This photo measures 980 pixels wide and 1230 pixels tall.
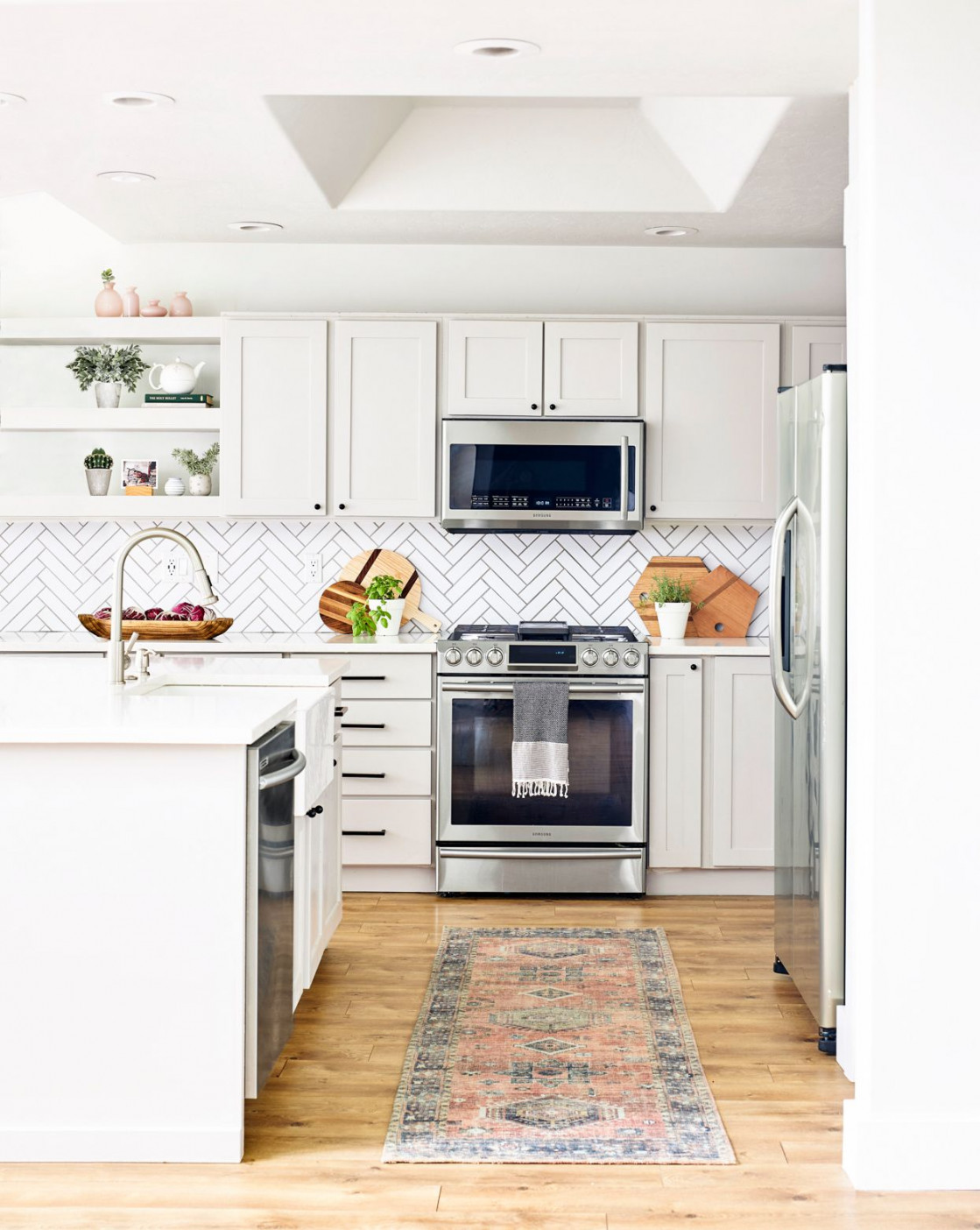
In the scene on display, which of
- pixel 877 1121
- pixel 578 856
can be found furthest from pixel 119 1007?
pixel 578 856

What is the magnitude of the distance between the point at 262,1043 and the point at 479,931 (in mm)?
1689

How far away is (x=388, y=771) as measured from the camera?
4941 millimetres

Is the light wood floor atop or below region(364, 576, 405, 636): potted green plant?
below

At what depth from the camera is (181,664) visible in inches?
163

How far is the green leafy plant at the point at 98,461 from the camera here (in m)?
5.26

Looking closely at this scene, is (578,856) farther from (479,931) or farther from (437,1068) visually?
(437,1068)

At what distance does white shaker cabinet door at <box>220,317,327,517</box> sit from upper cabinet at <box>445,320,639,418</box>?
0.55 meters

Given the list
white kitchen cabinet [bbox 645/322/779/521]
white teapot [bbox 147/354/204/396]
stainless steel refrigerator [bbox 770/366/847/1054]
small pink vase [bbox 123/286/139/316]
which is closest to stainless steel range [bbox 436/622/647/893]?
white kitchen cabinet [bbox 645/322/779/521]

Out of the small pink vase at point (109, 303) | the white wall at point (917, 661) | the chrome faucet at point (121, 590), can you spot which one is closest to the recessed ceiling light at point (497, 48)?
the white wall at point (917, 661)

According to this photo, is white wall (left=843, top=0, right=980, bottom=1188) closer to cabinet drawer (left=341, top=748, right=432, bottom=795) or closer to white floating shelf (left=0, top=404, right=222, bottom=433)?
cabinet drawer (left=341, top=748, right=432, bottom=795)

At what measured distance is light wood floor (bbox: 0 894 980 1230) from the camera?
2.47m

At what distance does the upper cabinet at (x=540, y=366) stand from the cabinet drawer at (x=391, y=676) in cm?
103

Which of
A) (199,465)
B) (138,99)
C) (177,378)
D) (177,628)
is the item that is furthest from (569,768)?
(138,99)

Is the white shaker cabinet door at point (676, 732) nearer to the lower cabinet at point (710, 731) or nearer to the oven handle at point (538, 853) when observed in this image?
the lower cabinet at point (710, 731)
